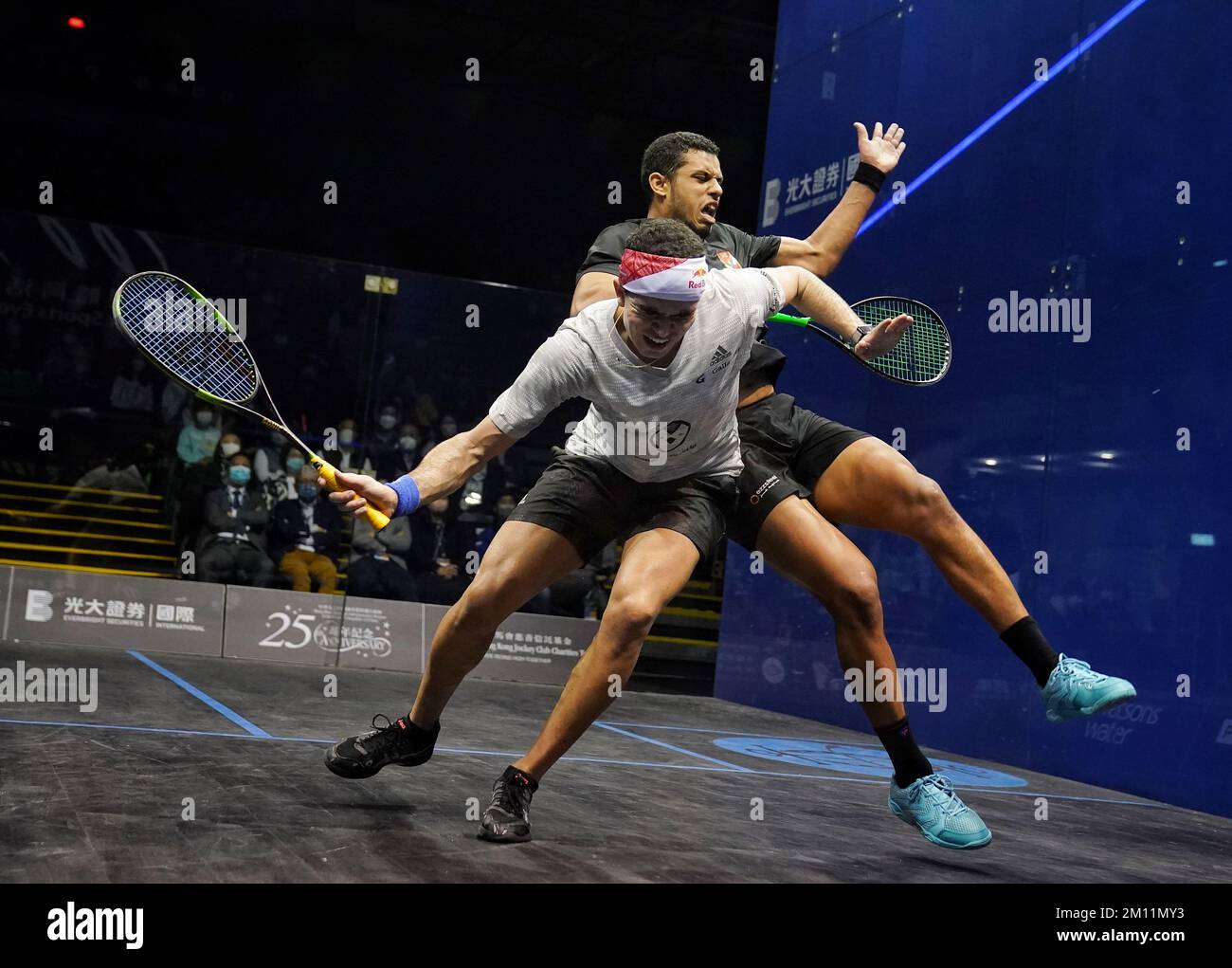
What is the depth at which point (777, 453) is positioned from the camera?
3127 millimetres

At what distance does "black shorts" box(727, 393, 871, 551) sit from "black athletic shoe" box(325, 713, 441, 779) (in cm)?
84

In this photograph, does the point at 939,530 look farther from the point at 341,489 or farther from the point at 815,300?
the point at 341,489

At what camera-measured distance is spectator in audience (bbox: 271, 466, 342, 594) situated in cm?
753

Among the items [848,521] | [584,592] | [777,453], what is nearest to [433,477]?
[777,453]

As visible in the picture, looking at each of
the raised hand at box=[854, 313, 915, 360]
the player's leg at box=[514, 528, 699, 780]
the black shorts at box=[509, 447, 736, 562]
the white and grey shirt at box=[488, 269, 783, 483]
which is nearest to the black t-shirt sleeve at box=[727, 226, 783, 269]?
the white and grey shirt at box=[488, 269, 783, 483]

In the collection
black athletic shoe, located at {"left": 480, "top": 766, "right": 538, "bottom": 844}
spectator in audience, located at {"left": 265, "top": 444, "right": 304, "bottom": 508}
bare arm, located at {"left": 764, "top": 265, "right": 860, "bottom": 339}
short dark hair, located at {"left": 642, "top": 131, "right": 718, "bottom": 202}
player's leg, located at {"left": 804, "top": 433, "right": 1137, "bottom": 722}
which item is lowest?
Answer: black athletic shoe, located at {"left": 480, "top": 766, "right": 538, "bottom": 844}

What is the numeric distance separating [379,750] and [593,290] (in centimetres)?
114

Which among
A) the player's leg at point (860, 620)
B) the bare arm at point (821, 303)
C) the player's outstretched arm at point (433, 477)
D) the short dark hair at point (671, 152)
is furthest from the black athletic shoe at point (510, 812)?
the short dark hair at point (671, 152)

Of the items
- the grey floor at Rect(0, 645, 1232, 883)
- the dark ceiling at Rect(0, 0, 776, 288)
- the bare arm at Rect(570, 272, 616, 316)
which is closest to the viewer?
the grey floor at Rect(0, 645, 1232, 883)

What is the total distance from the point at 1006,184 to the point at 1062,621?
1.86m

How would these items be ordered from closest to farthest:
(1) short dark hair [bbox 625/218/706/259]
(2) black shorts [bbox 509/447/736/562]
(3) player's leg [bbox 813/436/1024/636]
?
(1) short dark hair [bbox 625/218/706/259], (2) black shorts [bbox 509/447/736/562], (3) player's leg [bbox 813/436/1024/636]

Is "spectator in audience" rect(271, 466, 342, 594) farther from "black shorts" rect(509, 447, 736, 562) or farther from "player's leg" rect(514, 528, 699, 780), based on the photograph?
"player's leg" rect(514, 528, 699, 780)

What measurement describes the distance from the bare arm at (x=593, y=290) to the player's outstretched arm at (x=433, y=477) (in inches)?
19.8
